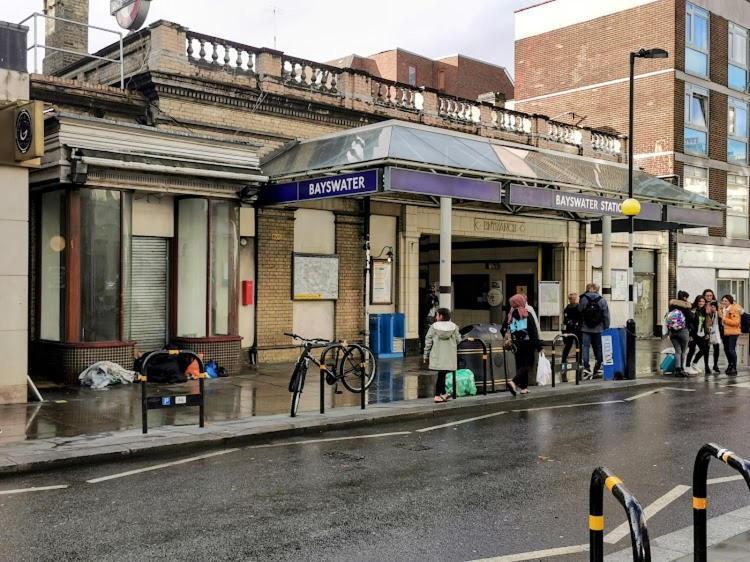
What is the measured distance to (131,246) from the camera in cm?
1469

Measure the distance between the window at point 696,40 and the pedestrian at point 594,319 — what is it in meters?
17.5

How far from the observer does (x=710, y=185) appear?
29.8 m

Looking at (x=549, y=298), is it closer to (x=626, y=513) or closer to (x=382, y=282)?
(x=382, y=282)

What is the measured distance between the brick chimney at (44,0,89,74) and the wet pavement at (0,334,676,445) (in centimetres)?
945

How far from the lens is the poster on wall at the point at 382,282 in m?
19.3

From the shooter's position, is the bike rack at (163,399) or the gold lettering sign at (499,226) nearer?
the bike rack at (163,399)

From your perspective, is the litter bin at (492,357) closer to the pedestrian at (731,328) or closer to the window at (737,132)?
the pedestrian at (731,328)

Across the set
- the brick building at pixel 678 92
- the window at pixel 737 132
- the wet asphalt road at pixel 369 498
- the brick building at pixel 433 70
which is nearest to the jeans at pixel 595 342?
the wet asphalt road at pixel 369 498

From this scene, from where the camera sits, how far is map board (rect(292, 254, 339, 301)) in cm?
1783

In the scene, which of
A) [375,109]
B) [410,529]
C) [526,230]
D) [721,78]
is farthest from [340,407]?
[721,78]

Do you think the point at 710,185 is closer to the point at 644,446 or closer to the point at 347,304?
the point at 347,304

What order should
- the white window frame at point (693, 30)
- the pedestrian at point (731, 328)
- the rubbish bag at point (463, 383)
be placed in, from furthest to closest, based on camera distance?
the white window frame at point (693, 30) < the pedestrian at point (731, 328) < the rubbish bag at point (463, 383)

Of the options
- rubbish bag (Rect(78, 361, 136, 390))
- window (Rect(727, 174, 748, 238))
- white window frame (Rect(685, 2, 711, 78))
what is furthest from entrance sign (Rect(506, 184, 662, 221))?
window (Rect(727, 174, 748, 238))

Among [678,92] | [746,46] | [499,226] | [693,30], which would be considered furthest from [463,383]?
[746,46]
